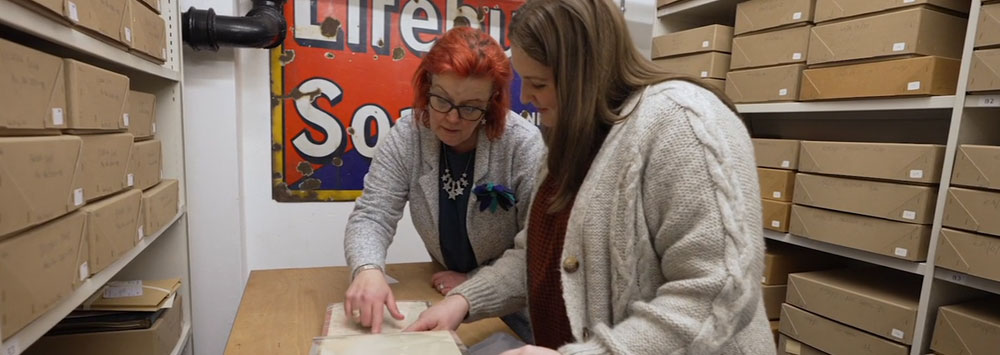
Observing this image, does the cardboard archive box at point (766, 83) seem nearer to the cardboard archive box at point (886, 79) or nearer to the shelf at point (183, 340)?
the cardboard archive box at point (886, 79)

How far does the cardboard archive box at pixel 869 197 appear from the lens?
142 cm

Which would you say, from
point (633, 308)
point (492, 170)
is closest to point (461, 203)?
point (492, 170)

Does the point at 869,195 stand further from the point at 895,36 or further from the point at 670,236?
the point at 670,236

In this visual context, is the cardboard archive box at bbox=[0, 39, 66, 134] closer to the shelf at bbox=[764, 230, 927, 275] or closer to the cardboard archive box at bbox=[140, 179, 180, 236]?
the cardboard archive box at bbox=[140, 179, 180, 236]

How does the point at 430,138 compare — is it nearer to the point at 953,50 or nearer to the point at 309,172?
the point at 309,172

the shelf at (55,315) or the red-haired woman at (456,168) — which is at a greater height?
the red-haired woman at (456,168)

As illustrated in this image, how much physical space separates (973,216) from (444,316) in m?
1.38

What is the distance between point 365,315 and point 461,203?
0.40 metres

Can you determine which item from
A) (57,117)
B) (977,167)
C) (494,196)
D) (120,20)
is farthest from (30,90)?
(977,167)

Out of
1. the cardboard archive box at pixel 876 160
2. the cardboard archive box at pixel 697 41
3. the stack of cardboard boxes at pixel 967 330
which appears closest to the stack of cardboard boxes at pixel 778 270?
the cardboard archive box at pixel 876 160

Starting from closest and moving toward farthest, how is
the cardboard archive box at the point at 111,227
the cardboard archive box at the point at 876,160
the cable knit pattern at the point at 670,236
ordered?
the cable knit pattern at the point at 670,236, the cardboard archive box at the point at 111,227, the cardboard archive box at the point at 876,160

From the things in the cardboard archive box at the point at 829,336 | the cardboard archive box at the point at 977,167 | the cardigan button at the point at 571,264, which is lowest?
the cardboard archive box at the point at 829,336

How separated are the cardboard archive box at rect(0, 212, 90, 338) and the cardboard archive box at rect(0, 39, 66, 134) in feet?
0.50

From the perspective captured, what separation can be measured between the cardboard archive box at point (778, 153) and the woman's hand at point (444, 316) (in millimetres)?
1349
